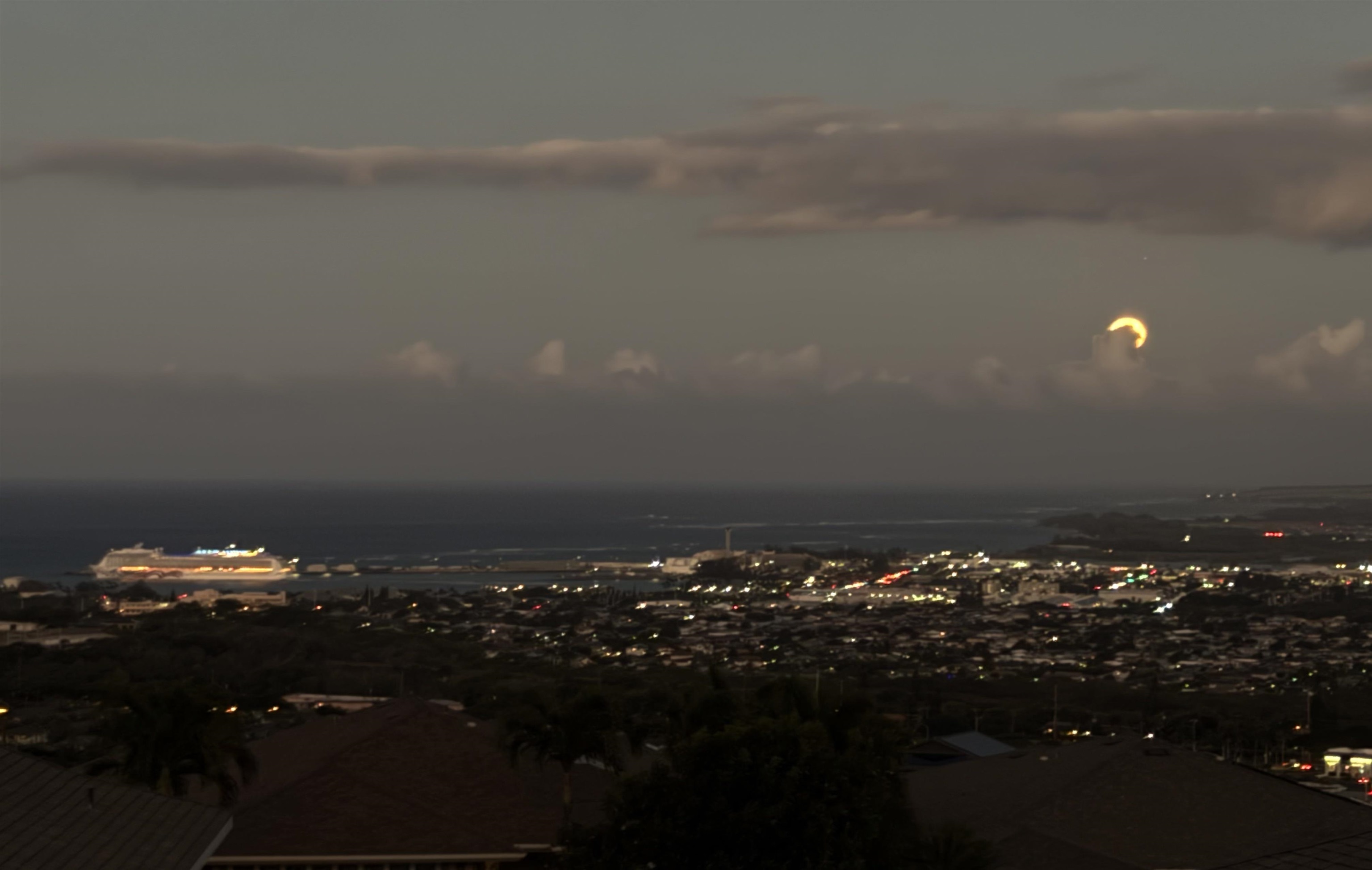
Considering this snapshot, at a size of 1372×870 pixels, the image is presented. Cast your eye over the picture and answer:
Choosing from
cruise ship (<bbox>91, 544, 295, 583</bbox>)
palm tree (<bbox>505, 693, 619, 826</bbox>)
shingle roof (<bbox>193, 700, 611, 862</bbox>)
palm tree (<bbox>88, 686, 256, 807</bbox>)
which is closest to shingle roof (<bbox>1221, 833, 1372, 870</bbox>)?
shingle roof (<bbox>193, 700, 611, 862</bbox>)

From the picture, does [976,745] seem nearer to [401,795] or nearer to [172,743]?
[401,795]

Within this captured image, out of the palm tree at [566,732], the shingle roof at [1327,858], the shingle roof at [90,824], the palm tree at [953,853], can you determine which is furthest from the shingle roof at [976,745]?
the shingle roof at [90,824]

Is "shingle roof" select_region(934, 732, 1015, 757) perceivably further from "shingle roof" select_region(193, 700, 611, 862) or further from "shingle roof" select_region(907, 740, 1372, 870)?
"shingle roof" select_region(193, 700, 611, 862)

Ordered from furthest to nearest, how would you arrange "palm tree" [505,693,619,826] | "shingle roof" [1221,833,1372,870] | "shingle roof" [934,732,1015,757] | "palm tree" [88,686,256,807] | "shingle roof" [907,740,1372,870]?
1. "shingle roof" [934,732,1015,757]
2. "palm tree" [505,693,619,826]
3. "shingle roof" [907,740,1372,870]
4. "palm tree" [88,686,256,807]
5. "shingle roof" [1221,833,1372,870]

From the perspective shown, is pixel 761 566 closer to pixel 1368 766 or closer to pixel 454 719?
pixel 1368 766

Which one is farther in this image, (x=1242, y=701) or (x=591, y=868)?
(x=1242, y=701)

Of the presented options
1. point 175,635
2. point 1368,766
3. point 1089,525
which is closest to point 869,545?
point 1089,525

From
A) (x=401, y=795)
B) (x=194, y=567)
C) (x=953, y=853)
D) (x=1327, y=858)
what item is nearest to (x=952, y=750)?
(x=401, y=795)

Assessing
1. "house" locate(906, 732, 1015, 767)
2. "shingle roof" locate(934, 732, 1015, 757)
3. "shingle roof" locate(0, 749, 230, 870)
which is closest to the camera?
"shingle roof" locate(0, 749, 230, 870)
